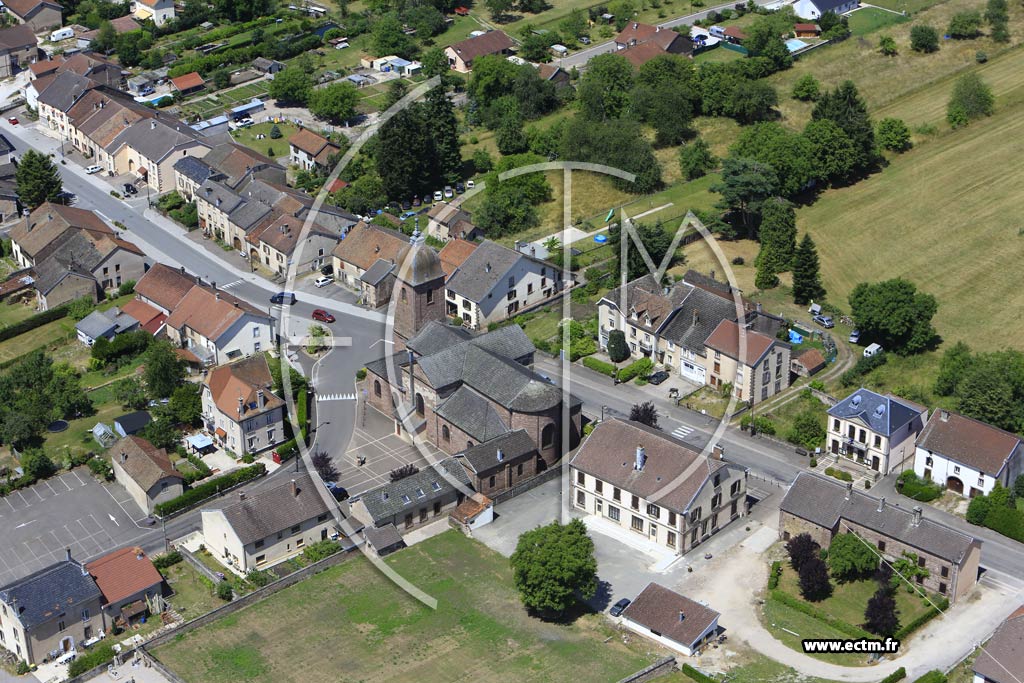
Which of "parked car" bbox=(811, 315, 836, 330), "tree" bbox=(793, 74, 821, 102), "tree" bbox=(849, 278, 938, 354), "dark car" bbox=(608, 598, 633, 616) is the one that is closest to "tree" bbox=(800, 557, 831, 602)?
"dark car" bbox=(608, 598, 633, 616)

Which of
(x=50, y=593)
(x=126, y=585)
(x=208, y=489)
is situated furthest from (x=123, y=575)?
(x=208, y=489)

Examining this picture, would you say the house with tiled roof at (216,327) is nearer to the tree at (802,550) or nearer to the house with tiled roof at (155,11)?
the tree at (802,550)

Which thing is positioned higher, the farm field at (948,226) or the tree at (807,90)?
the tree at (807,90)

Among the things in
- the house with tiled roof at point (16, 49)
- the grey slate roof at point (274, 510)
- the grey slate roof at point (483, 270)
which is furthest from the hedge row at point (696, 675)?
the house with tiled roof at point (16, 49)

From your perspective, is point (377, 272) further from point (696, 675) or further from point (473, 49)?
point (473, 49)

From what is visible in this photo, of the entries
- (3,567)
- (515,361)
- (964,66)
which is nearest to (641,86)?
(964,66)

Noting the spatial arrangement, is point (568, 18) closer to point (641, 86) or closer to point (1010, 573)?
point (641, 86)

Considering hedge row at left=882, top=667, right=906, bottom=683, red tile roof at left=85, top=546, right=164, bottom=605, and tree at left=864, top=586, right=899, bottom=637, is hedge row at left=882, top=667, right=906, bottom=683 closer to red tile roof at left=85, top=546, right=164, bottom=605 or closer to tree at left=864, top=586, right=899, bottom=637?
tree at left=864, top=586, right=899, bottom=637
